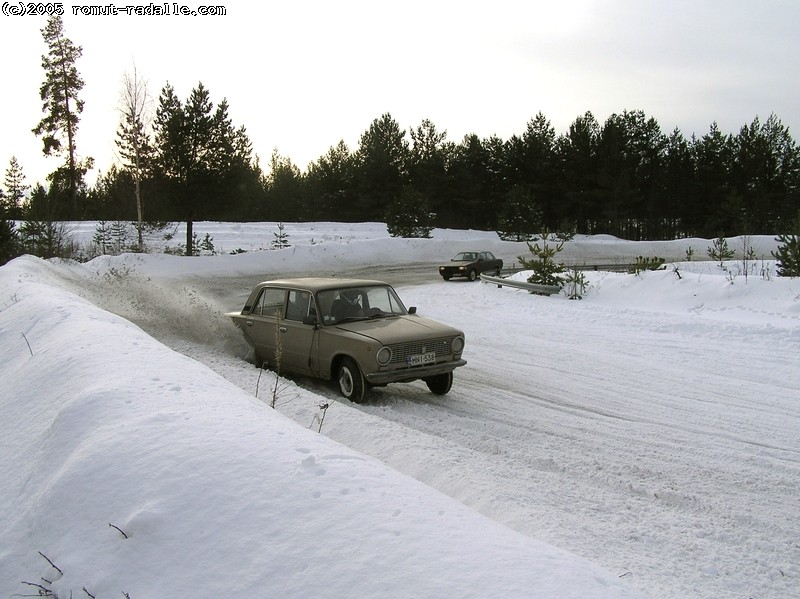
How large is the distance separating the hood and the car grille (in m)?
0.06

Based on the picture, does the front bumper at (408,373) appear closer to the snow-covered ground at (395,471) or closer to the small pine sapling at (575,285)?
the snow-covered ground at (395,471)

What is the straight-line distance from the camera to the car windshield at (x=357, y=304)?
9.42 metres

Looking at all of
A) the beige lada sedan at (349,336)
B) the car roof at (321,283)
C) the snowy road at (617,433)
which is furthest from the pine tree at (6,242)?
the car roof at (321,283)

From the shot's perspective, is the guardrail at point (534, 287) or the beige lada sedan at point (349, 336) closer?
the beige lada sedan at point (349, 336)

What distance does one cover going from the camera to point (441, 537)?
3164mm

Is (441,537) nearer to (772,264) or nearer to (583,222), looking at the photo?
(772,264)

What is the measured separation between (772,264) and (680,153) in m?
43.0

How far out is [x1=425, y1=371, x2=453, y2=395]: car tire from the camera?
9.30 m

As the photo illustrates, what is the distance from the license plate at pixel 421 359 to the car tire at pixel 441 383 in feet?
1.85

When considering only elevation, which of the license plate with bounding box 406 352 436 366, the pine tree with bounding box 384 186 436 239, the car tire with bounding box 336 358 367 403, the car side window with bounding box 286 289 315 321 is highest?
the pine tree with bounding box 384 186 436 239

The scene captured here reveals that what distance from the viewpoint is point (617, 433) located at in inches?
297

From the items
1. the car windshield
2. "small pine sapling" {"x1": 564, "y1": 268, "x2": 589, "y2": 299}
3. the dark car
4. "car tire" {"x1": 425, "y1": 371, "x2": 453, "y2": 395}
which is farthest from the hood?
the dark car

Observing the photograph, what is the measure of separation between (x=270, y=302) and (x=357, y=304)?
1.65 m

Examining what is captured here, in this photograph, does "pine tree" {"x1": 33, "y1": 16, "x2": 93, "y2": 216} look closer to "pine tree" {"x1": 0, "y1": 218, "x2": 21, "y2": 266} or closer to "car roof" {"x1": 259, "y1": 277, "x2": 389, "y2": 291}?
"pine tree" {"x1": 0, "y1": 218, "x2": 21, "y2": 266}
